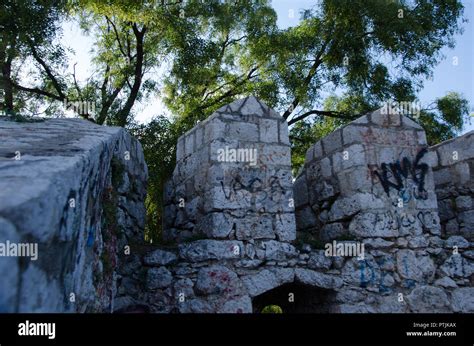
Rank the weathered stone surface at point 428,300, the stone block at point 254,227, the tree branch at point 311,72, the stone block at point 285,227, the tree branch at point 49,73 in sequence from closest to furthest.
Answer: the stone block at point 254,227 < the stone block at point 285,227 < the weathered stone surface at point 428,300 < the tree branch at point 49,73 < the tree branch at point 311,72

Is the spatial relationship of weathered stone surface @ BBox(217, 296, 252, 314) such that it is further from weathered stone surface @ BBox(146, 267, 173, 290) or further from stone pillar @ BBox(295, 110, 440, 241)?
stone pillar @ BBox(295, 110, 440, 241)

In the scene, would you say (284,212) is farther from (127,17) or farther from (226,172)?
(127,17)

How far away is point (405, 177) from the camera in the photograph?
16.9 feet

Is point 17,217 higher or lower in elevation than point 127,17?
lower

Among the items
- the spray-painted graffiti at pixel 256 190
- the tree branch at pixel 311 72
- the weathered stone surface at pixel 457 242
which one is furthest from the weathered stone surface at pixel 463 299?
the tree branch at pixel 311 72

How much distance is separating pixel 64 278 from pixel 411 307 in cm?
404

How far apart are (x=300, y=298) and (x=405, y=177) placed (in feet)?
6.14

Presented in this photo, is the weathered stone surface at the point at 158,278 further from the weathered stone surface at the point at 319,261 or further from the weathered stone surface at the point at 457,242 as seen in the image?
the weathered stone surface at the point at 457,242

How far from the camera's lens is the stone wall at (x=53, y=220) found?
1.31m

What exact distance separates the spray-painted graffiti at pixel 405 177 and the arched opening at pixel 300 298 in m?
1.35

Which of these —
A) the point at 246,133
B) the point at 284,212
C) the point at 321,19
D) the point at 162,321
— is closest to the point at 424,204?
the point at 284,212

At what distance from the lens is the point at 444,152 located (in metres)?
6.25

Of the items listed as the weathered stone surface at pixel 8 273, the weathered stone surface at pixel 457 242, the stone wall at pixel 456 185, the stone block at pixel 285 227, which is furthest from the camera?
the stone wall at pixel 456 185

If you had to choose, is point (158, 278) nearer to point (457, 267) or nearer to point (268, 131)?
→ point (268, 131)
